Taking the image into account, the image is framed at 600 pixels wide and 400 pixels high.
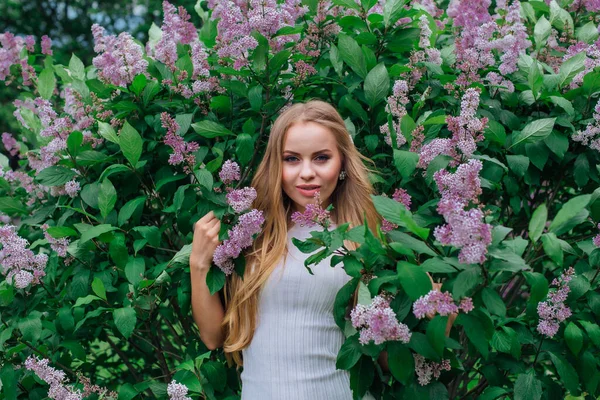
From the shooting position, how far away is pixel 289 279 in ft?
6.37

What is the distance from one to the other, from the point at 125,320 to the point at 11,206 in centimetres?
78

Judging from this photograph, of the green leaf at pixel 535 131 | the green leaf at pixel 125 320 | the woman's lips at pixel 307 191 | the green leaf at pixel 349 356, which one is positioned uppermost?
the green leaf at pixel 535 131

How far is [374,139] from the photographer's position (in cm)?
207

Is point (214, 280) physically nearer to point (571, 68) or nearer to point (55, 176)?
point (55, 176)

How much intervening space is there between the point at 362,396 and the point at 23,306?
1202 mm

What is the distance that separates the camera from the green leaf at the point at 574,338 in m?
1.73

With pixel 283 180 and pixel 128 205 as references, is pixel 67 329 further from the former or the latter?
pixel 283 180

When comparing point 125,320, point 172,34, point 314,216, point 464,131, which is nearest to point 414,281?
point 314,216

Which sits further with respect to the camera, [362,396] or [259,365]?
[259,365]

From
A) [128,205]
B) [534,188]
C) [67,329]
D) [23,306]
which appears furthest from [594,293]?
[23,306]

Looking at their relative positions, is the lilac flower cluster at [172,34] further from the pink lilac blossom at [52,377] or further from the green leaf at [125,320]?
the pink lilac blossom at [52,377]

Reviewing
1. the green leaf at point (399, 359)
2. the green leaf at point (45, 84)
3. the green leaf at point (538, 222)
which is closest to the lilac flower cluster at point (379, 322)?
the green leaf at point (399, 359)

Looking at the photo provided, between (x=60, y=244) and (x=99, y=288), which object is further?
(x=60, y=244)

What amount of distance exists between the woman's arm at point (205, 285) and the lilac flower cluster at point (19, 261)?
519 mm
